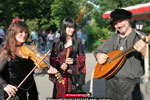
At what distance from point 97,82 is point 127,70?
3463mm

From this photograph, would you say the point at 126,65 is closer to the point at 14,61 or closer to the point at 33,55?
the point at 33,55

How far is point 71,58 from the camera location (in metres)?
2.63

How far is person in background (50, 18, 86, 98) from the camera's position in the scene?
8.77 feet

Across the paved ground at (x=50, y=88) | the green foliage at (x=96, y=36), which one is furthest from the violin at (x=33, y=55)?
the green foliage at (x=96, y=36)

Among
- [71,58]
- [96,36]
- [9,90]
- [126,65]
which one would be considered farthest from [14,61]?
[96,36]

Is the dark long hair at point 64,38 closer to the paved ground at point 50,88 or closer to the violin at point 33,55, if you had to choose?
the violin at point 33,55

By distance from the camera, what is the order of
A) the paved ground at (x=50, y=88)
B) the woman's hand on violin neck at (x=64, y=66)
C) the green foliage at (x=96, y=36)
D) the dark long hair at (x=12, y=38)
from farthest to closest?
1. the green foliage at (x=96, y=36)
2. the paved ground at (x=50, y=88)
3. the woman's hand on violin neck at (x=64, y=66)
4. the dark long hair at (x=12, y=38)

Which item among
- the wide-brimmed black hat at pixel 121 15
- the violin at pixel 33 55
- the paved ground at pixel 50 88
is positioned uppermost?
the wide-brimmed black hat at pixel 121 15

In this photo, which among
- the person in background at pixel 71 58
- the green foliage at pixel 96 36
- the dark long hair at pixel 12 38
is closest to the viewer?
the dark long hair at pixel 12 38

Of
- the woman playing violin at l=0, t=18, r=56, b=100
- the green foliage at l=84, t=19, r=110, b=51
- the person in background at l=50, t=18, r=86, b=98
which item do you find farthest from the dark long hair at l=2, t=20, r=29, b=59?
the green foliage at l=84, t=19, r=110, b=51

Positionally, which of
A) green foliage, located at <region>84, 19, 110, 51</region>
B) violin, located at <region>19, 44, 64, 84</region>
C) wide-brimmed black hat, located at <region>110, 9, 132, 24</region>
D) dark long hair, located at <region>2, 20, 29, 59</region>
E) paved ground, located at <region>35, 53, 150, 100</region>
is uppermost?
green foliage, located at <region>84, 19, 110, 51</region>

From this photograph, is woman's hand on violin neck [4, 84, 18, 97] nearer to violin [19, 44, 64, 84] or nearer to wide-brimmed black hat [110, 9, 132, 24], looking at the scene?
violin [19, 44, 64, 84]

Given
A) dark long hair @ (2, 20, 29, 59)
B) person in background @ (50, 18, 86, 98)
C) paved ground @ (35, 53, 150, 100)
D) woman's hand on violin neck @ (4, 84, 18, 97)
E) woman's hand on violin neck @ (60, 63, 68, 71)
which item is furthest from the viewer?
paved ground @ (35, 53, 150, 100)

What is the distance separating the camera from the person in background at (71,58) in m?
2.67
